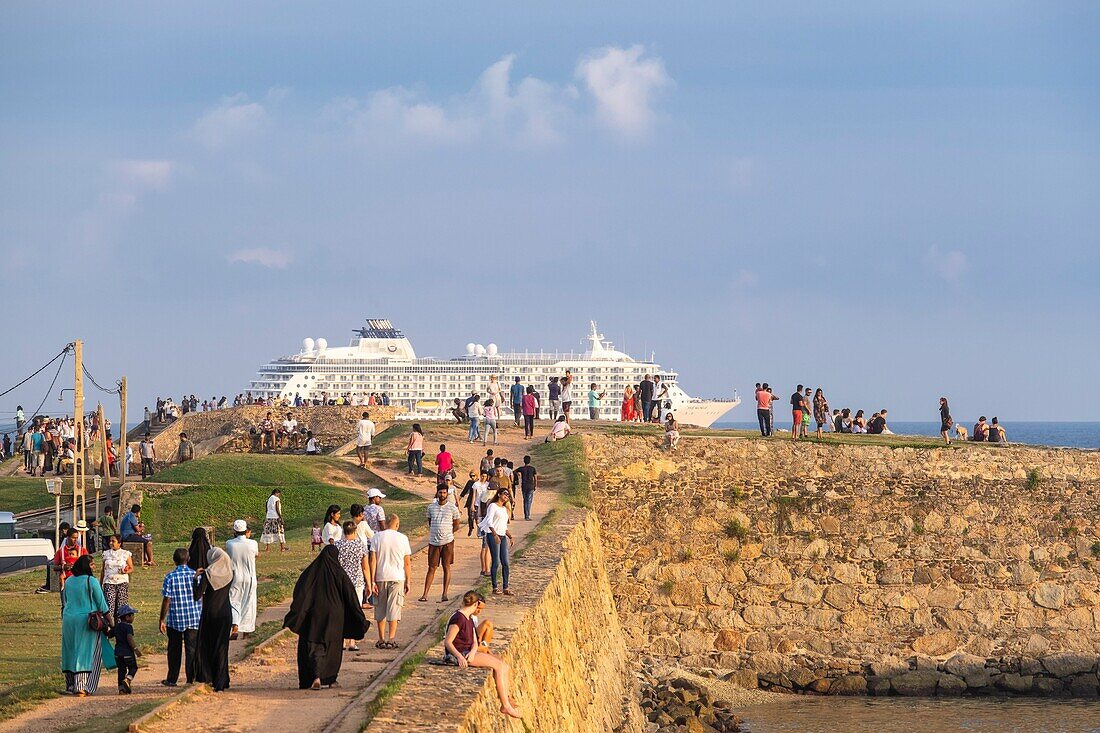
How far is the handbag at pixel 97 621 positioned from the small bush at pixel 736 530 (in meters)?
15.4

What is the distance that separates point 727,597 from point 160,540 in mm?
10006

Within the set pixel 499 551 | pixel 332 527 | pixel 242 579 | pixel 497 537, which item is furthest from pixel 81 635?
pixel 499 551

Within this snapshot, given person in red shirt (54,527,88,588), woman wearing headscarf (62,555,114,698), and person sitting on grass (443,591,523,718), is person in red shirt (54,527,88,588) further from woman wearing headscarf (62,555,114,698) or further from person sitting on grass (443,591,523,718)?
person sitting on grass (443,591,523,718)

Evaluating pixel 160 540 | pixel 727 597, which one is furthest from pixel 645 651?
pixel 160 540

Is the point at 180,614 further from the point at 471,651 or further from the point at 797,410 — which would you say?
the point at 797,410

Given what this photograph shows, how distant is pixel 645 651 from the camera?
23.0 m

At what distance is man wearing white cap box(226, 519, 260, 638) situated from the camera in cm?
1165

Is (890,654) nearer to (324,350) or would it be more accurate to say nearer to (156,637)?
(156,637)

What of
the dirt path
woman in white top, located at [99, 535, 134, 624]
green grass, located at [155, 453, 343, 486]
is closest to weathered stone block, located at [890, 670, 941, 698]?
the dirt path

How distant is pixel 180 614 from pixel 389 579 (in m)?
2.04

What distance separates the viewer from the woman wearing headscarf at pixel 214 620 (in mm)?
10031

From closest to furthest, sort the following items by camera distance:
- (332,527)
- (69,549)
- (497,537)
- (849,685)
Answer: (332,527) → (497,537) → (69,549) → (849,685)

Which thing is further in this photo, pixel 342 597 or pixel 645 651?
pixel 645 651

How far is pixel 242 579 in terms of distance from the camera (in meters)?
11.9
